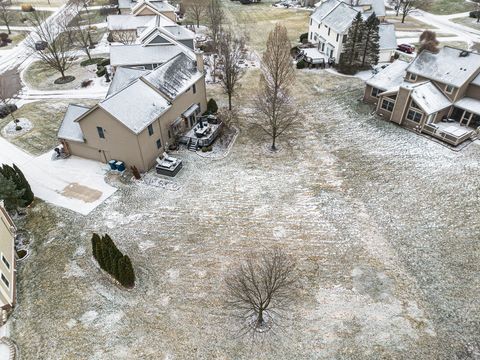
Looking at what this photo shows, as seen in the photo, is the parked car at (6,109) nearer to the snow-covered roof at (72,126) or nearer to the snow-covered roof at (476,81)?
the snow-covered roof at (72,126)

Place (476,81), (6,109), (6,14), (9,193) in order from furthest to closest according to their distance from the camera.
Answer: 1. (6,14)
2. (6,109)
3. (476,81)
4. (9,193)

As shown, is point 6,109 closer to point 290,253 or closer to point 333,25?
point 290,253

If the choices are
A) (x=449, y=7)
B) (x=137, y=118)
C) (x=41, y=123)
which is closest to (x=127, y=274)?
(x=137, y=118)

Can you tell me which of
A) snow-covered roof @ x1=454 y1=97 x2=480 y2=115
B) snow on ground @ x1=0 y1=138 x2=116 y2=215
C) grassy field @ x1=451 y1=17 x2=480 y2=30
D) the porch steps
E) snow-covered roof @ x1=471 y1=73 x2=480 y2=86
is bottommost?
snow on ground @ x1=0 y1=138 x2=116 y2=215

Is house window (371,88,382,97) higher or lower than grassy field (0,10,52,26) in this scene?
higher

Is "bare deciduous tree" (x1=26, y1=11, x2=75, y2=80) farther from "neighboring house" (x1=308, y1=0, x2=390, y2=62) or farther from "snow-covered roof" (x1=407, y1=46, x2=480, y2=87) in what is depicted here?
"snow-covered roof" (x1=407, y1=46, x2=480, y2=87)

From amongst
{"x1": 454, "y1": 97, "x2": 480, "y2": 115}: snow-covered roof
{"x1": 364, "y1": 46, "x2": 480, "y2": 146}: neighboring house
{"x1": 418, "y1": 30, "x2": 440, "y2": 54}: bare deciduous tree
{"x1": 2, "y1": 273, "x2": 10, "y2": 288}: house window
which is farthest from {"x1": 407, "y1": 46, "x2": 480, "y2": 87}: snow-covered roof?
{"x1": 2, "y1": 273, "x2": 10, "y2": 288}: house window

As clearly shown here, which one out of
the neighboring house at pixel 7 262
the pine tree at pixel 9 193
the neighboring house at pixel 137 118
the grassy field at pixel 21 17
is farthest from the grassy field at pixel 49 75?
the neighboring house at pixel 7 262
